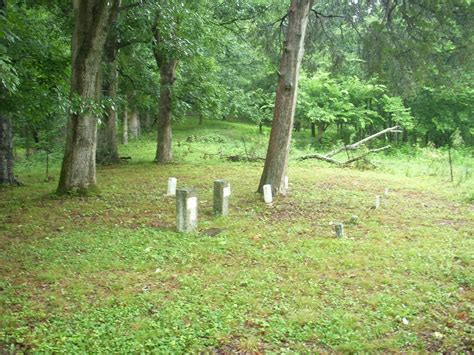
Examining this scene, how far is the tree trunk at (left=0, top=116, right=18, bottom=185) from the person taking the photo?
11852mm

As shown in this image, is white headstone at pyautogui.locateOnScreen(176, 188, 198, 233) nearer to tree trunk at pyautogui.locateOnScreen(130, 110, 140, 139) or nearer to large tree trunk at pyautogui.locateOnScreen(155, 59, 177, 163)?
large tree trunk at pyautogui.locateOnScreen(155, 59, 177, 163)

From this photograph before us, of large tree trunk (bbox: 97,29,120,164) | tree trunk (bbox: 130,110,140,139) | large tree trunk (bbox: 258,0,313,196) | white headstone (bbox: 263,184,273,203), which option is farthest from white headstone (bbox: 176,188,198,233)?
tree trunk (bbox: 130,110,140,139)

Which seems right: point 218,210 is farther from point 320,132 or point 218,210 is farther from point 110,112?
point 320,132

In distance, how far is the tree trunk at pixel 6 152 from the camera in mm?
11852

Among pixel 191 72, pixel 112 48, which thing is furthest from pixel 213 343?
pixel 191 72

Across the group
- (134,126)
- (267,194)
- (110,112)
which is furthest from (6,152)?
(134,126)

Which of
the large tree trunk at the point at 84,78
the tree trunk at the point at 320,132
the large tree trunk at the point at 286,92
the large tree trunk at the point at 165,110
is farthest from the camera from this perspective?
the tree trunk at the point at 320,132

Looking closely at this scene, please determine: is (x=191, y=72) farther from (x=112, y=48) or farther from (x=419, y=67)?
(x=419, y=67)

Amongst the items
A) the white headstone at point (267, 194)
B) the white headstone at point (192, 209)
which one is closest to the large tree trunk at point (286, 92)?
the white headstone at point (267, 194)

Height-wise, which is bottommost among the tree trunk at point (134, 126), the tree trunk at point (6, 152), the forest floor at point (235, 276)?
the forest floor at point (235, 276)

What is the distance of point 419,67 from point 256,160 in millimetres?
8865

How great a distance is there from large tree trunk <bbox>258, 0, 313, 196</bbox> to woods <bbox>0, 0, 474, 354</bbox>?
4 cm

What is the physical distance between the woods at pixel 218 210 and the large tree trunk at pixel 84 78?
0.12 feet

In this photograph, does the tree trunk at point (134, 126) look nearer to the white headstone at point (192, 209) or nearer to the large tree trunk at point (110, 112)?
the large tree trunk at point (110, 112)
